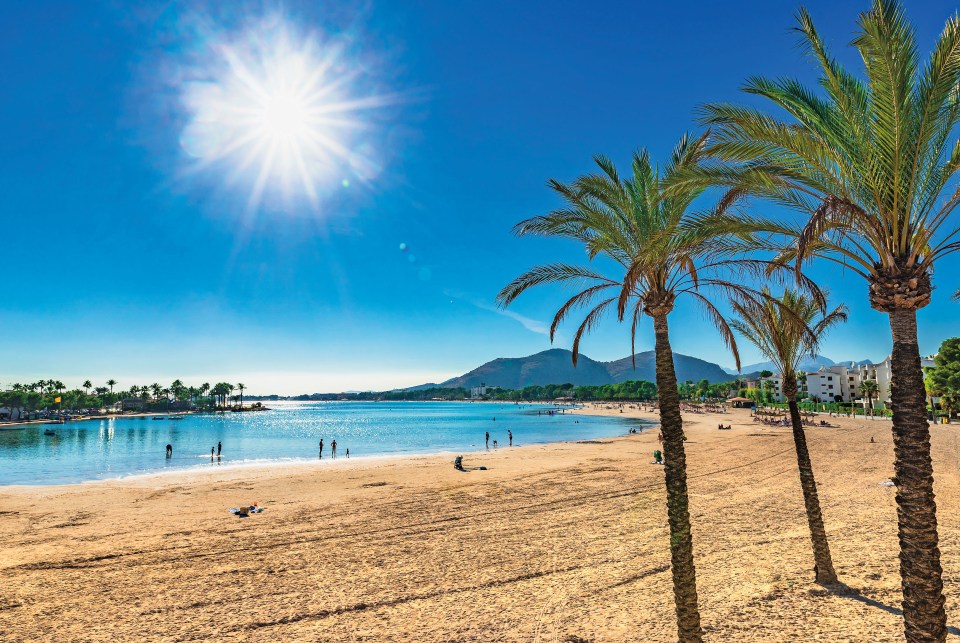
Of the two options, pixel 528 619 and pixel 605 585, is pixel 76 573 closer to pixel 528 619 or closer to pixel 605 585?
pixel 528 619

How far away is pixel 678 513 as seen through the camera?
695 cm

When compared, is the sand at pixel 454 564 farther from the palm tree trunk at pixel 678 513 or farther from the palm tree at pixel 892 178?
the palm tree at pixel 892 178

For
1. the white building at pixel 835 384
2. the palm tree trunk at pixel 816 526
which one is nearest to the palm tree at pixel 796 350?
the palm tree trunk at pixel 816 526

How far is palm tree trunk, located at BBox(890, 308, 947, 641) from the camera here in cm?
535

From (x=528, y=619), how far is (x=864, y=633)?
18.2ft

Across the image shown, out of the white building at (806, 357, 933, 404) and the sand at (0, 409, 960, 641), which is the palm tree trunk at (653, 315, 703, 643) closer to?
the sand at (0, 409, 960, 641)

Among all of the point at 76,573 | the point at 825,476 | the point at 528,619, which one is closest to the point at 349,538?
the point at 76,573

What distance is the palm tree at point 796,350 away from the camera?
947 cm

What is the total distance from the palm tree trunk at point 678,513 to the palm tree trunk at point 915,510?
2319 mm

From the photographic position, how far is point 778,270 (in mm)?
8586

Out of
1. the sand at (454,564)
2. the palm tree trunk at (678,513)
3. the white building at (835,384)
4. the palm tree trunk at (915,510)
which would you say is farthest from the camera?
the white building at (835,384)

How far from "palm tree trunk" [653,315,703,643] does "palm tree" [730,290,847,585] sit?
2322 mm

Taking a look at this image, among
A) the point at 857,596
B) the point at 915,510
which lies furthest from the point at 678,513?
the point at 857,596

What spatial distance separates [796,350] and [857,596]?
5.09 meters
